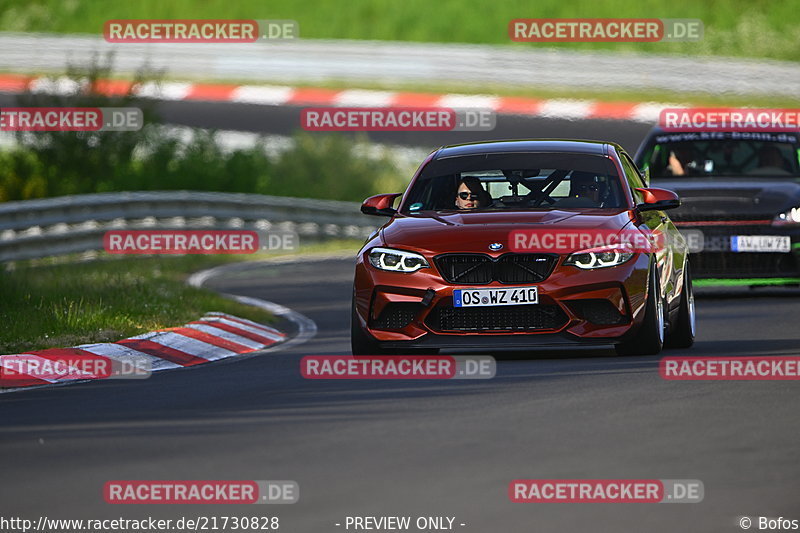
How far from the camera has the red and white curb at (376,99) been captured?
38.2 metres

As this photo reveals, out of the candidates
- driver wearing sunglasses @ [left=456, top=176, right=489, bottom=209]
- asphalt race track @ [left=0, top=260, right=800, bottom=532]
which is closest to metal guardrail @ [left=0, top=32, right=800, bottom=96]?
driver wearing sunglasses @ [left=456, top=176, right=489, bottom=209]

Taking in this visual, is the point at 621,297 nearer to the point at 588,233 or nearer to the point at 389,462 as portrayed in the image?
the point at 588,233

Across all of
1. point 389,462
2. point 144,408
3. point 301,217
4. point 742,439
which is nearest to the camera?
point 389,462

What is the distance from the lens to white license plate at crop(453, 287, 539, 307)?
454 inches

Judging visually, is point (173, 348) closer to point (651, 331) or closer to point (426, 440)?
point (651, 331)

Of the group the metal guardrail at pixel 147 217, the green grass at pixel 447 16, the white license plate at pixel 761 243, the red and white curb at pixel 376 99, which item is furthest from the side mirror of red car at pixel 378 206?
the green grass at pixel 447 16

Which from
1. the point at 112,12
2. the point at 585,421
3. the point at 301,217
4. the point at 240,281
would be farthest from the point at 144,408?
the point at 112,12

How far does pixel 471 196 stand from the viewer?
1268 centimetres

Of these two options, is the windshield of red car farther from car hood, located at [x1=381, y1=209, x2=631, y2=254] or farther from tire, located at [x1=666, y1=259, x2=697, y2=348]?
tire, located at [x1=666, y1=259, x2=697, y2=348]

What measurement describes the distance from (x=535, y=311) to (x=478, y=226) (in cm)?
70

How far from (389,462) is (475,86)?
1318 inches

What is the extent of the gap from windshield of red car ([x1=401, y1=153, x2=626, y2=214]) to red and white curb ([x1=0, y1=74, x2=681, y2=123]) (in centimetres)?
2256

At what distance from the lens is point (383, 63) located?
42.3m

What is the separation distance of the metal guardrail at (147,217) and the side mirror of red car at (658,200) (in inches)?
484
